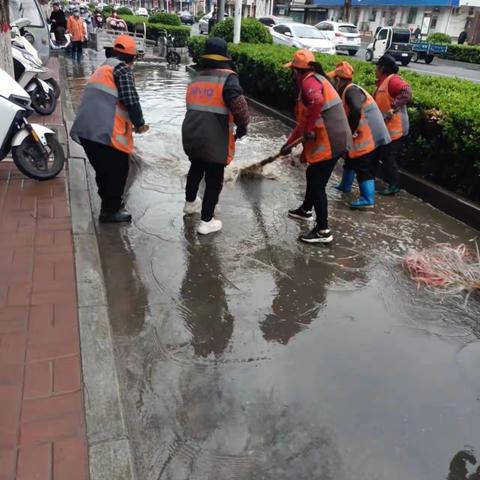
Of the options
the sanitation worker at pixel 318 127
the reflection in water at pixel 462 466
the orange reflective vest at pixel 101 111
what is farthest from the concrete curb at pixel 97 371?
the sanitation worker at pixel 318 127

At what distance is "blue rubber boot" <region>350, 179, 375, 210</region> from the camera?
18.9ft

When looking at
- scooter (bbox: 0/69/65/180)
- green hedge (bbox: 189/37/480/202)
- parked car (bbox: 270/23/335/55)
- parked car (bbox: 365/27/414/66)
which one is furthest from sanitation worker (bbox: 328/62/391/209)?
parked car (bbox: 365/27/414/66)

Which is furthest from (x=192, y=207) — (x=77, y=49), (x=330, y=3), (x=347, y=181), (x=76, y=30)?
(x=330, y=3)

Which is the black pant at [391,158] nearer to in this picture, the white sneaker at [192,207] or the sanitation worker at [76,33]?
the white sneaker at [192,207]

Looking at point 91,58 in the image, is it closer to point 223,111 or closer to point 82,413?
point 223,111

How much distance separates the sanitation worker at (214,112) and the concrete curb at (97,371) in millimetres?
1231

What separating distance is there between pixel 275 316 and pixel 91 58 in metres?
17.2

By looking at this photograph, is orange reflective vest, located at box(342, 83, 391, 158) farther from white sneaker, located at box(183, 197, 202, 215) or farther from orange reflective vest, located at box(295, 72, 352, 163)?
white sneaker, located at box(183, 197, 202, 215)

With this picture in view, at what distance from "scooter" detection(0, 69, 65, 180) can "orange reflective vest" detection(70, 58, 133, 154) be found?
124cm

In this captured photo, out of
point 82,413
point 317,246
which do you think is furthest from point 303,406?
point 317,246

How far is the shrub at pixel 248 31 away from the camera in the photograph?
15297 mm

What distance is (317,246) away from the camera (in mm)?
4844

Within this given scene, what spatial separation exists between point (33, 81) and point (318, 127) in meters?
5.52

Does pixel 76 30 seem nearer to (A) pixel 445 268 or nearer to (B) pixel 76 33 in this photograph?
(B) pixel 76 33
